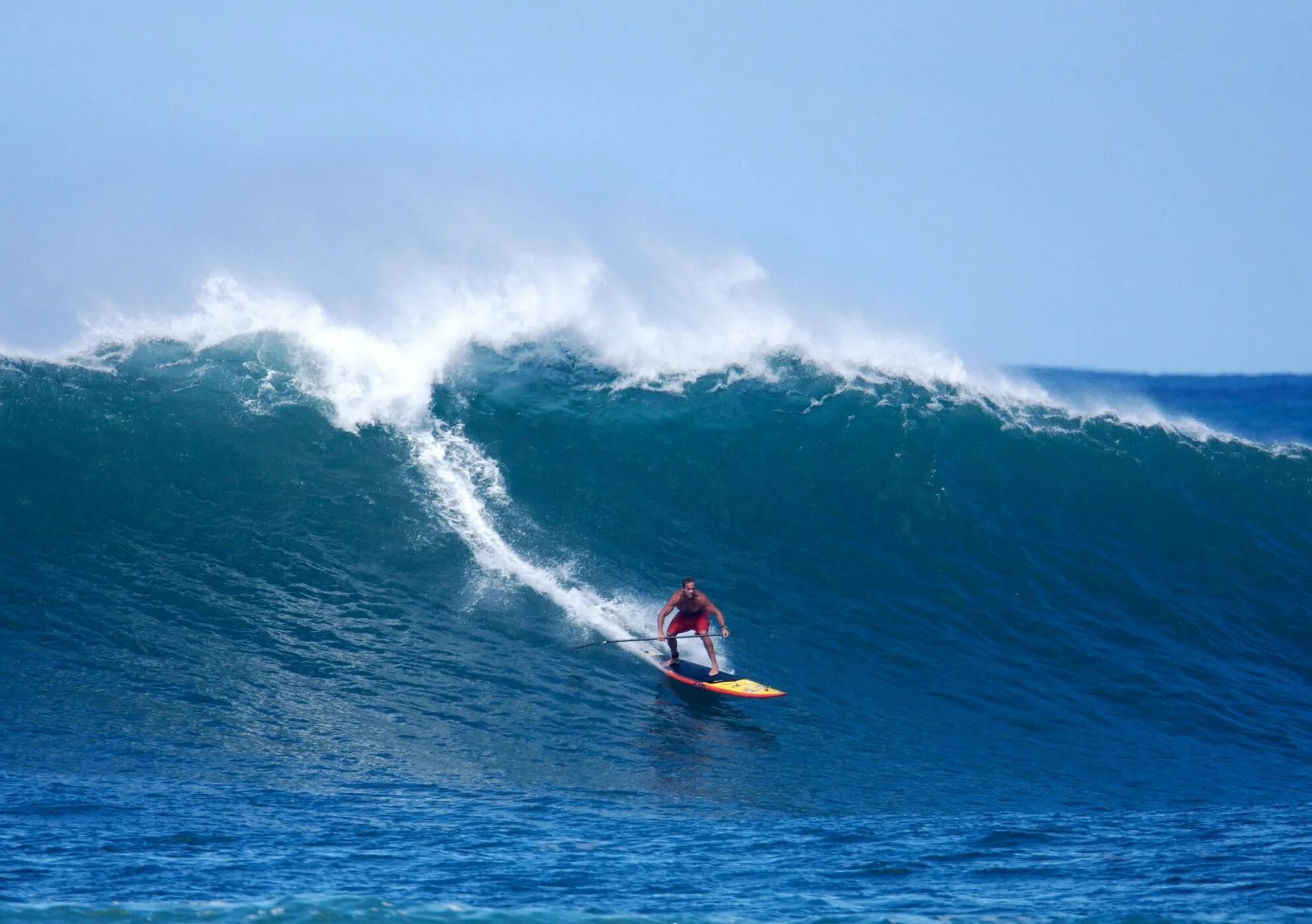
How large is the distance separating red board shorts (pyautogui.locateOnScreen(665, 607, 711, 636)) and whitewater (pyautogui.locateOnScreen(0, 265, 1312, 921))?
56 centimetres

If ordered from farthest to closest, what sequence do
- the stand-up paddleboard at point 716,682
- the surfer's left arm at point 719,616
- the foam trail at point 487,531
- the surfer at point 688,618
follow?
the foam trail at point 487,531, the surfer at point 688,618, the surfer's left arm at point 719,616, the stand-up paddleboard at point 716,682

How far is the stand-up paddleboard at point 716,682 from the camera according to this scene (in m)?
11.6

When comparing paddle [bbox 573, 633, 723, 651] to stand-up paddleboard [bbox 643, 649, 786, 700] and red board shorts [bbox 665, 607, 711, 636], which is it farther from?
stand-up paddleboard [bbox 643, 649, 786, 700]

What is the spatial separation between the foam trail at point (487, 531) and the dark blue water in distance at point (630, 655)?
0.05 m

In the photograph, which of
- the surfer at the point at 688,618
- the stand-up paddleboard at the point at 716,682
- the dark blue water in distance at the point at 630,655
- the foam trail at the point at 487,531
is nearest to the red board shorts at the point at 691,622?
the surfer at the point at 688,618

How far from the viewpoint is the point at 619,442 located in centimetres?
1698

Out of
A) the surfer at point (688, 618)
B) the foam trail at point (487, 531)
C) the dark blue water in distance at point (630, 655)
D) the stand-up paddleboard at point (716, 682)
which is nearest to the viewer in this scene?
the dark blue water in distance at point (630, 655)

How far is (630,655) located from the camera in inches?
492

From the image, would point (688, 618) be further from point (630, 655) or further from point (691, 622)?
point (630, 655)

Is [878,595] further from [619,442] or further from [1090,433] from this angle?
[1090,433]

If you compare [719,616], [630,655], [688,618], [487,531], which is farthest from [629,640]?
[487,531]

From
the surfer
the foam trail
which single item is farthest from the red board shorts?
the foam trail

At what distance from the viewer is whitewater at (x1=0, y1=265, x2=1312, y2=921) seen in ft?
25.4

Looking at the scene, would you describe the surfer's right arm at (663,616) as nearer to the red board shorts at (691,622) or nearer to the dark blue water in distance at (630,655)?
the red board shorts at (691,622)
